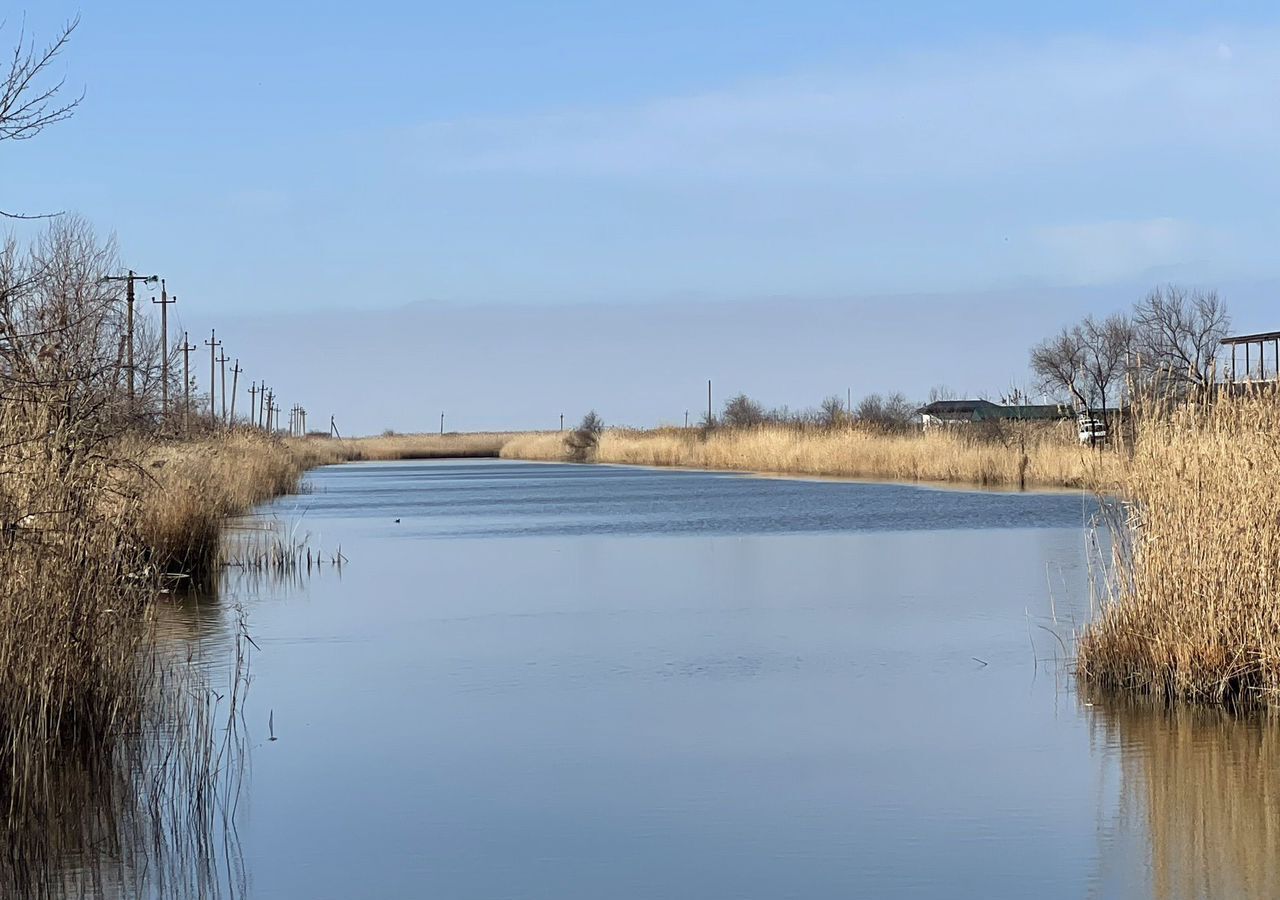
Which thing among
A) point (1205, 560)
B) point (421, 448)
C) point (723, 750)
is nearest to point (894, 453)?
point (1205, 560)

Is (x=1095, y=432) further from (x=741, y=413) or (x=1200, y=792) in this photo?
(x=741, y=413)

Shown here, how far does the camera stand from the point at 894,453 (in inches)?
1666

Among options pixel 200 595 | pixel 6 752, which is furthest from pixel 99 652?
pixel 200 595

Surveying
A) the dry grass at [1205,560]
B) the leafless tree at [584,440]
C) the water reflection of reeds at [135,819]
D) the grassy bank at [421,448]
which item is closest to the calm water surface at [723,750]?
the water reflection of reeds at [135,819]

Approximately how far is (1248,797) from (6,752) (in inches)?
218

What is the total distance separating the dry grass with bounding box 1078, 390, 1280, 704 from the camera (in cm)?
831

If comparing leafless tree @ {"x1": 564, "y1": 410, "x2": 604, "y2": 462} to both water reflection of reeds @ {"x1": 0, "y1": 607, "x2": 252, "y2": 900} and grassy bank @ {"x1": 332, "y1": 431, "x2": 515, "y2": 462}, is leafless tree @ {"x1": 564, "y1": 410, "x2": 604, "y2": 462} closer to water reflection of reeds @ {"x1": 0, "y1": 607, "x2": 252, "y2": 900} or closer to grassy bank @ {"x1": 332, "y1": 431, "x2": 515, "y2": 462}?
grassy bank @ {"x1": 332, "y1": 431, "x2": 515, "y2": 462}

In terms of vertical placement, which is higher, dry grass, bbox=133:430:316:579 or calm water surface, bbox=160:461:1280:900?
dry grass, bbox=133:430:316:579

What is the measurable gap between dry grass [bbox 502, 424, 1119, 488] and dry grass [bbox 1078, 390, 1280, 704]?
541 inches

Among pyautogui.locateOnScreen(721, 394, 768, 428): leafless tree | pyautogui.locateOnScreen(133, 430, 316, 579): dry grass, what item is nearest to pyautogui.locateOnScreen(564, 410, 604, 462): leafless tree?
pyautogui.locateOnScreen(721, 394, 768, 428): leafless tree

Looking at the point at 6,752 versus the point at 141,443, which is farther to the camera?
the point at 141,443

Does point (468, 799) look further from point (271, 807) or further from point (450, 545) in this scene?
point (450, 545)

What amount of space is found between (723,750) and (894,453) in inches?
1372

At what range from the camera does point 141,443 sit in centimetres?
1427
